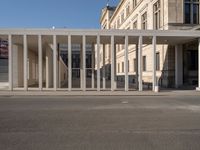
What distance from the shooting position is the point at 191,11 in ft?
105

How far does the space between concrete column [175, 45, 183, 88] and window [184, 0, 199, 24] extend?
3626 mm

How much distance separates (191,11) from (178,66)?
628 centimetres

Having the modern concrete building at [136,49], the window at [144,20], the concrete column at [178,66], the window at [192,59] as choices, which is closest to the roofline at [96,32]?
the modern concrete building at [136,49]

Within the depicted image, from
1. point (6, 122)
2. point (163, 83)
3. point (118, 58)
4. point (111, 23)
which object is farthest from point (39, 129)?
point (111, 23)

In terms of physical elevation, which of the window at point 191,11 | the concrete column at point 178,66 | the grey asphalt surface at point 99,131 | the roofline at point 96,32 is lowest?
the grey asphalt surface at point 99,131

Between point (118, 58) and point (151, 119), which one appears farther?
point (118, 58)

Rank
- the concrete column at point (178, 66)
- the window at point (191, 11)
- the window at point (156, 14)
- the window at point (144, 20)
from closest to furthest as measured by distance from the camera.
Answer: the concrete column at point (178, 66) < the window at point (191, 11) < the window at point (156, 14) < the window at point (144, 20)

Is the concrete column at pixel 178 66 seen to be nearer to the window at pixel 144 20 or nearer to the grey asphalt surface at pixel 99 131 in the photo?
the window at pixel 144 20

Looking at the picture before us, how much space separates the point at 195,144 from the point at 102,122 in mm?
3737

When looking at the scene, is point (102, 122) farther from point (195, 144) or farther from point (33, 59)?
point (33, 59)

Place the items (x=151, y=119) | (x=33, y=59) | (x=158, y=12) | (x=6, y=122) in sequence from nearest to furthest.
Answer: (x=6, y=122), (x=151, y=119), (x=158, y=12), (x=33, y=59)

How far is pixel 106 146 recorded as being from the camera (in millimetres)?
6996

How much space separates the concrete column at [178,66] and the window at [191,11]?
3626 mm

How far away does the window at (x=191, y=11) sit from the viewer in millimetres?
32125
